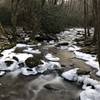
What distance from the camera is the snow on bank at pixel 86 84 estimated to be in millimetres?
6705

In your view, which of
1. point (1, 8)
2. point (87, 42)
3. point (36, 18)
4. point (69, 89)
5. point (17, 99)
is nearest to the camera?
point (17, 99)

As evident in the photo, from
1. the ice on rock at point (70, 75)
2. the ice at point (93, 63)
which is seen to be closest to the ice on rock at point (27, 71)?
the ice on rock at point (70, 75)

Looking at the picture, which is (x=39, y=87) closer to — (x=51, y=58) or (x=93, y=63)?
(x=93, y=63)

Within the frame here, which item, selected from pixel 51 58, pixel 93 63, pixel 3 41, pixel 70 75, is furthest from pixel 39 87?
pixel 3 41

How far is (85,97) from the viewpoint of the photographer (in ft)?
22.2

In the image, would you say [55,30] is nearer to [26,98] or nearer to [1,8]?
[1,8]

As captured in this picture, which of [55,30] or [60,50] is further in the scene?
[55,30]

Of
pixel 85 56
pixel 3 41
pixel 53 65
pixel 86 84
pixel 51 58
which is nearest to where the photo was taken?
pixel 86 84

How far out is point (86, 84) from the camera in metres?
7.81

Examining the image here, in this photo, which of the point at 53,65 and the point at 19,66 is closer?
the point at 19,66

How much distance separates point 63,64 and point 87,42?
5.67m

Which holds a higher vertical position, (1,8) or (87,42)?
(1,8)

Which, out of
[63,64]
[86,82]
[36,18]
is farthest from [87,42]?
[86,82]

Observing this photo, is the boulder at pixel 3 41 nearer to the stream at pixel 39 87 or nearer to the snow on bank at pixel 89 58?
the snow on bank at pixel 89 58
